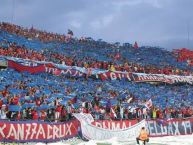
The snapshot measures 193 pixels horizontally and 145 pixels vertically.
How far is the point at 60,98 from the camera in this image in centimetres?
3322

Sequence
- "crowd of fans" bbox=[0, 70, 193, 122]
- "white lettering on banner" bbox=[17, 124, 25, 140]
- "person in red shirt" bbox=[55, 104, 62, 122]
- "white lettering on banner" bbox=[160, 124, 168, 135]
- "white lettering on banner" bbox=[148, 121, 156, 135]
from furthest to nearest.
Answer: "white lettering on banner" bbox=[160, 124, 168, 135] → "white lettering on banner" bbox=[148, 121, 156, 135] → "crowd of fans" bbox=[0, 70, 193, 122] → "person in red shirt" bbox=[55, 104, 62, 122] → "white lettering on banner" bbox=[17, 124, 25, 140]

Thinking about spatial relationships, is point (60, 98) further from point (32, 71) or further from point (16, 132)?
point (16, 132)

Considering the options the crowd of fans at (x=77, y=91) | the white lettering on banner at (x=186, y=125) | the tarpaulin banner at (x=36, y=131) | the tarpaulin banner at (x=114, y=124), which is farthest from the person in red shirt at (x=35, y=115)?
the white lettering on banner at (x=186, y=125)

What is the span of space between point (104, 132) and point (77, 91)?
1145 centimetres

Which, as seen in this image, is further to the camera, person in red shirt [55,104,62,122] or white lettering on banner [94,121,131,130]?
white lettering on banner [94,121,131,130]

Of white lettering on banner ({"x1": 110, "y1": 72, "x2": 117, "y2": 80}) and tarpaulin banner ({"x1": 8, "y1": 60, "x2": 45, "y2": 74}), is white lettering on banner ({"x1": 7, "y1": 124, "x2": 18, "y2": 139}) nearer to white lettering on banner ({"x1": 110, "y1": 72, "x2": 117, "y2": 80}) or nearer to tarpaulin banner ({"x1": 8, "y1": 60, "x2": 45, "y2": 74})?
tarpaulin banner ({"x1": 8, "y1": 60, "x2": 45, "y2": 74})

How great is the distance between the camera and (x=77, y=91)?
3844 centimetres

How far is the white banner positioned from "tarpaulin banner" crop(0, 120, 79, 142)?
0.51 m

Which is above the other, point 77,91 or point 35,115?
point 77,91

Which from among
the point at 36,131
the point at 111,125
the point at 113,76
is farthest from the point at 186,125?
the point at 113,76

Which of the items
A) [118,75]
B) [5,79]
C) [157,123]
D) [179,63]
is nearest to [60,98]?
[5,79]

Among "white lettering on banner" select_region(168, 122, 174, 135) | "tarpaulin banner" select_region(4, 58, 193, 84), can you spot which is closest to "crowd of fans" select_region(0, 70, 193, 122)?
"tarpaulin banner" select_region(4, 58, 193, 84)

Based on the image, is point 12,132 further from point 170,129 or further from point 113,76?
point 113,76

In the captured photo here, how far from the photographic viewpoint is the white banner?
26.2 meters
